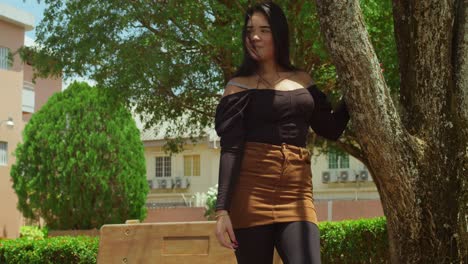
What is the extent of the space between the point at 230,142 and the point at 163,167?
38.8 meters

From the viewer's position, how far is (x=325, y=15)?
188 inches

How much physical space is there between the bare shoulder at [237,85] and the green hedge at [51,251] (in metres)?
5.86

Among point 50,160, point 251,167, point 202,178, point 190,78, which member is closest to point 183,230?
point 251,167

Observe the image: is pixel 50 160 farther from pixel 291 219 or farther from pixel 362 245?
pixel 291 219

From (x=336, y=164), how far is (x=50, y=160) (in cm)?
1455

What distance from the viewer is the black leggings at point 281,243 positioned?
11.5 ft

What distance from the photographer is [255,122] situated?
3652mm

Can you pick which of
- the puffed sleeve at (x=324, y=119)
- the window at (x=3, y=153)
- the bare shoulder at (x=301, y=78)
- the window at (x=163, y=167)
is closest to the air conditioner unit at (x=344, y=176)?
the window at (x=163, y=167)

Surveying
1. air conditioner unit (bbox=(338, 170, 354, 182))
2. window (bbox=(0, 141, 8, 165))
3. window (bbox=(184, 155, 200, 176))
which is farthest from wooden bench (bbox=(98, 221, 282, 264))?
window (bbox=(184, 155, 200, 176))

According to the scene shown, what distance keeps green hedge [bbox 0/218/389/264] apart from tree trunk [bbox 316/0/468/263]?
14.2ft

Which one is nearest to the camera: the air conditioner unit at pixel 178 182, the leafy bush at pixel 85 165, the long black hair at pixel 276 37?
the long black hair at pixel 276 37

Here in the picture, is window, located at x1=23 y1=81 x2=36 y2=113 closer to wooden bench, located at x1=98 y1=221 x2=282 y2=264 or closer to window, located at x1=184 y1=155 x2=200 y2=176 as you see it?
window, located at x1=184 y1=155 x2=200 y2=176

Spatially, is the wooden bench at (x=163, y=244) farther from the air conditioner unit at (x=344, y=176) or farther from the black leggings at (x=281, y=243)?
the air conditioner unit at (x=344, y=176)

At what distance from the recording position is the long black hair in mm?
3750
